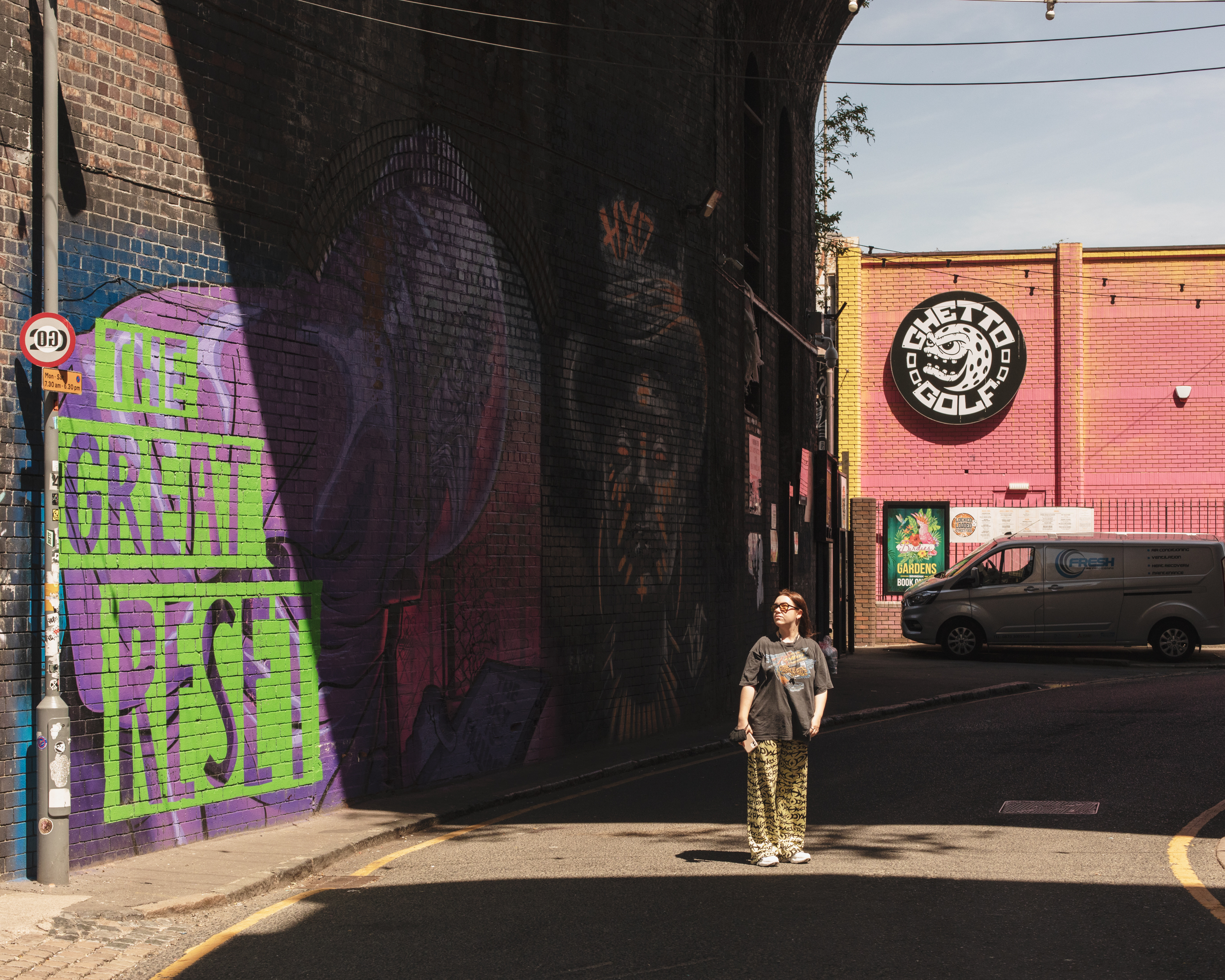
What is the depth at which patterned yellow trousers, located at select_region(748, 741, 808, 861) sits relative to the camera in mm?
8461

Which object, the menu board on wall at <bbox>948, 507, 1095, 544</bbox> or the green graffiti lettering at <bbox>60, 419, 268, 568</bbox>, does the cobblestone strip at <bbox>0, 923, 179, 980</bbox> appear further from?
the menu board on wall at <bbox>948, 507, 1095, 544</bbox>

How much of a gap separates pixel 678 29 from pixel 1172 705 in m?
10.3

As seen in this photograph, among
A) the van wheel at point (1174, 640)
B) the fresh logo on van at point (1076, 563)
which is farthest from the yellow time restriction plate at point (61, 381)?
the van wheel at point (1174, 640)

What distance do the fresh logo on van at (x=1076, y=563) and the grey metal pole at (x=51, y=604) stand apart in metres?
20.7

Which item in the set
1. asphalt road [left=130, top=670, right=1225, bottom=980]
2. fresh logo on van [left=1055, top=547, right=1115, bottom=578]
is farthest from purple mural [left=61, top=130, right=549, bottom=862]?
fresh logo on van [left=1055, top=547, right=1115, bottom=578]

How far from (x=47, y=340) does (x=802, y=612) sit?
4733 mm

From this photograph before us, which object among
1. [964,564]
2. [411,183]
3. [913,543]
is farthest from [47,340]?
[913,543]

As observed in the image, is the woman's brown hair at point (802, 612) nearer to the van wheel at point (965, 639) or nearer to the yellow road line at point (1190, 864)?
the yellow road line at point (1190, 864)

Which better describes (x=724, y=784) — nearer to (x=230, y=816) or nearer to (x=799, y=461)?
(x=230, y=816)

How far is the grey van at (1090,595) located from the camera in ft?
81.4

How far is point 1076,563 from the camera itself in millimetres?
25188

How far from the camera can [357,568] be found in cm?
1048

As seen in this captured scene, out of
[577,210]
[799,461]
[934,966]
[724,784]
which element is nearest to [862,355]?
[799,461]

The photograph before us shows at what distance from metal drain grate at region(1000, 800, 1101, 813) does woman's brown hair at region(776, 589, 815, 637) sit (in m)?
2.57
